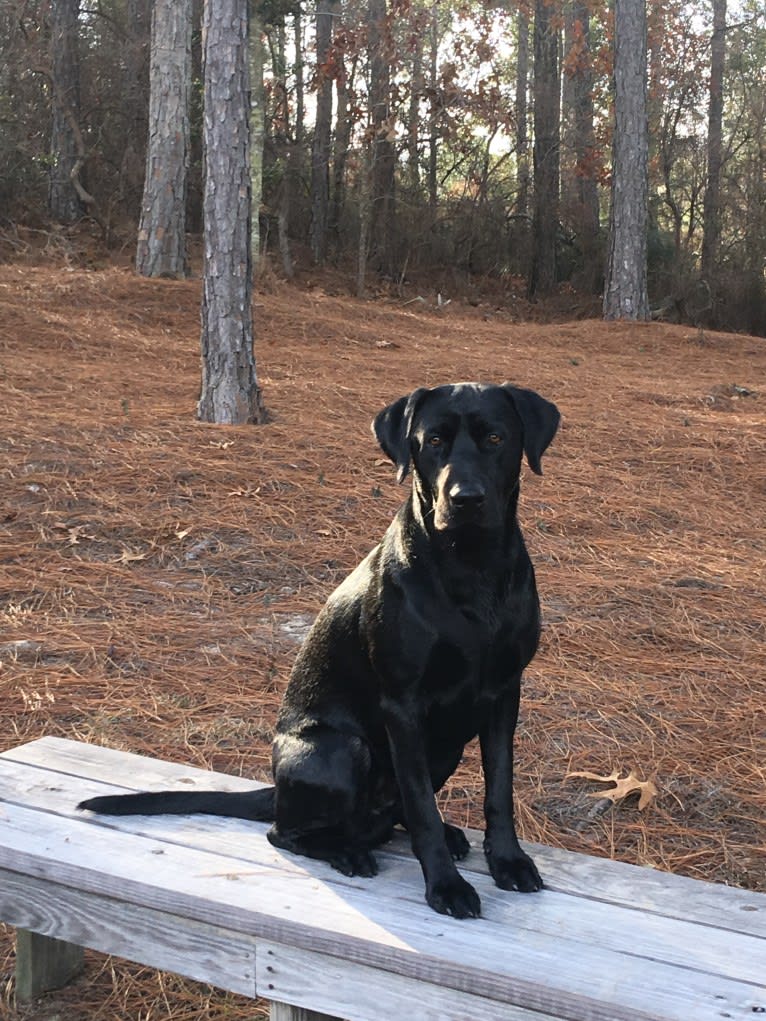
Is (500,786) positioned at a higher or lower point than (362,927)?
higher

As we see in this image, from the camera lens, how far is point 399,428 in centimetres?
261

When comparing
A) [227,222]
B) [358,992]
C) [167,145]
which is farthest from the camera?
[167,145]

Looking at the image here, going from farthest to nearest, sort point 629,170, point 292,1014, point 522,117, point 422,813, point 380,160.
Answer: point 522,117 < point 380,160 < point 629,170 < point 422,813 < point 292,1014

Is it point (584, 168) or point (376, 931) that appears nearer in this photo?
point (376, 931)

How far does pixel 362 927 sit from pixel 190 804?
761 mm

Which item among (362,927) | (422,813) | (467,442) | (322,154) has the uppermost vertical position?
(322,154)

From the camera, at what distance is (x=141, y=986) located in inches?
110

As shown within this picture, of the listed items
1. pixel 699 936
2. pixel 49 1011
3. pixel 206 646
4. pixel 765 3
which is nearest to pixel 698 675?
pixel 206 646

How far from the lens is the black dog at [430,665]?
2.39 metres

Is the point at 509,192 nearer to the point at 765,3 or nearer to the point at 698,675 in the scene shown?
the point at 765,3

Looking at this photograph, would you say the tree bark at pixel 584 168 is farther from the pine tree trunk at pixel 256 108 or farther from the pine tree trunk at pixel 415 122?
the pine tree trunk at pixel 256 108

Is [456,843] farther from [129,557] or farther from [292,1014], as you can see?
[129,557]

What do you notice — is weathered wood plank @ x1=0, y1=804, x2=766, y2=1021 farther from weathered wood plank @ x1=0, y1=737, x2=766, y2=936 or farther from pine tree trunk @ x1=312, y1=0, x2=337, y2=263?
pine tree trunk @ x1=312, y1=0, x2=337, y2=263

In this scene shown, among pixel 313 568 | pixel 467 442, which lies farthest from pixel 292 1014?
pixel 313 568
